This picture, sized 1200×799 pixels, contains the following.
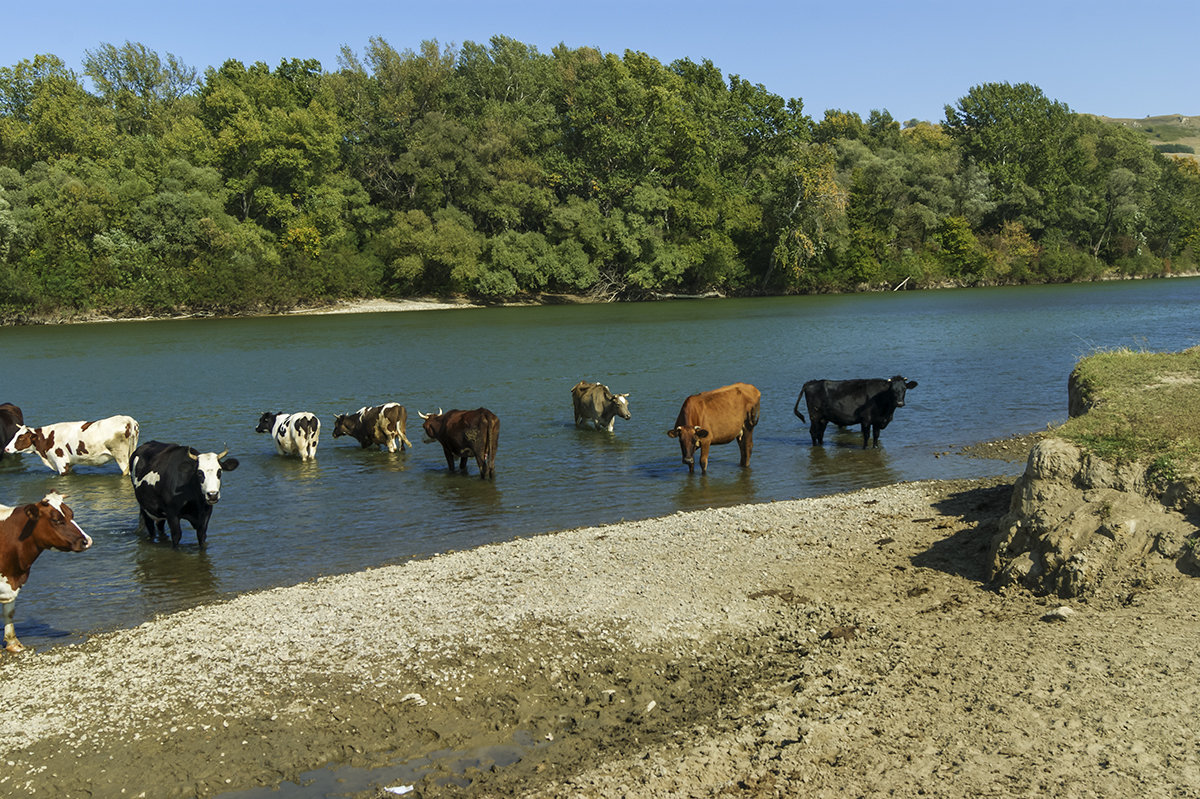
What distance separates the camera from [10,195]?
75125mm

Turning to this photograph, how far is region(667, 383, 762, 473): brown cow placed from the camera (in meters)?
17.7

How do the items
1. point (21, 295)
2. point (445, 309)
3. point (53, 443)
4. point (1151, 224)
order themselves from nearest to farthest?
1. point (53, 443)
2. point (21, 295)
3. point (445, 309)
4. point (1151, 224)

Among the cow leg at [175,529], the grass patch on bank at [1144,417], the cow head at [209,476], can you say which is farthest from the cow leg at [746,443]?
the cow leg at [175,529]

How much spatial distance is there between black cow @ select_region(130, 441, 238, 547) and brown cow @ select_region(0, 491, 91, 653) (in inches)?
141

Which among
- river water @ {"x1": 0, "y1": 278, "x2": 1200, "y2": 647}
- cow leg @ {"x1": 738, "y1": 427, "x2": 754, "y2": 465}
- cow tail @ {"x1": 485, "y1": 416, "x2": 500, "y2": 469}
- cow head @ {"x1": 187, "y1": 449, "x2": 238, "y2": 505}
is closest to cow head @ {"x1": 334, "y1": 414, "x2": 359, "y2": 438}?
river water @ {"x1": 0, "y1": 278, "x2": 1200, "y2": 647}

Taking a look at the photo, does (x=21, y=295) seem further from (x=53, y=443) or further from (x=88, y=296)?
(x=53, y=443)

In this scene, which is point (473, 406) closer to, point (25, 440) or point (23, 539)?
point (25, 440)

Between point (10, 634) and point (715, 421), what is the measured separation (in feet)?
38.6

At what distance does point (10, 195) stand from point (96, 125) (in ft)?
45.2

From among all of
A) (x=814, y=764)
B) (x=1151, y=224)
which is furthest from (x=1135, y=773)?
(x=1151, y=224)

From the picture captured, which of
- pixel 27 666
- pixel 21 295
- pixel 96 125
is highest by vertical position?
pixel 96 125

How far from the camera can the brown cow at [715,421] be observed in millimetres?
17656

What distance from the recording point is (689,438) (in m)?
17.6

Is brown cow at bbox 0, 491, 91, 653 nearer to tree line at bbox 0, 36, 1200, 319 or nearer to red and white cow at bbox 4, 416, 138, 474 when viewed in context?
red and white cow at bbox 4, 416, 138, 474
